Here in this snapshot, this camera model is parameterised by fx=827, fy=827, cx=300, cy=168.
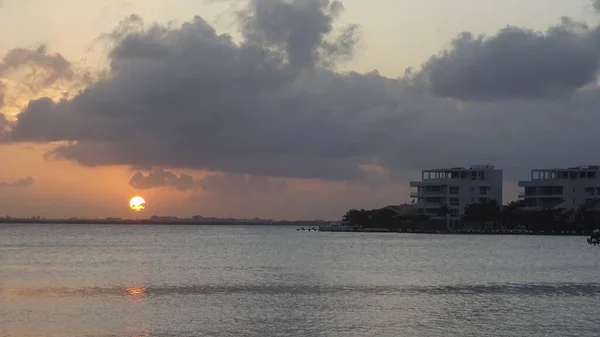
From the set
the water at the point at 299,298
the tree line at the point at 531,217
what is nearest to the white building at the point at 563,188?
the tree line at the point at 531,217

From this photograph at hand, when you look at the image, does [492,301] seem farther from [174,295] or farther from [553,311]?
[174,295]

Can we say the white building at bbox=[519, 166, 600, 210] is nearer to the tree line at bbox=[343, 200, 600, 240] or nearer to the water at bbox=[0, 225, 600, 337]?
the tree line at bbox=[343, 200, 600, 240]

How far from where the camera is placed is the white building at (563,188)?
185m

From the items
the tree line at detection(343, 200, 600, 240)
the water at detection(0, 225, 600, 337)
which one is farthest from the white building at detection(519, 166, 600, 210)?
the water at detection(0, 225, 600, 337)

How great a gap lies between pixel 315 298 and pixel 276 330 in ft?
44.5

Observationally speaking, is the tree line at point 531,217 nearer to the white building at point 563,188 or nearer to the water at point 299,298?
the white building at point 563,188

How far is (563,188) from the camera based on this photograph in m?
187

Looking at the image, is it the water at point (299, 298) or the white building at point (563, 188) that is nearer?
the water at point (299, 298)

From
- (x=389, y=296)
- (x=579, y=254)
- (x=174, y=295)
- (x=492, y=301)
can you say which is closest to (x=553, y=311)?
(x=492, y=301)

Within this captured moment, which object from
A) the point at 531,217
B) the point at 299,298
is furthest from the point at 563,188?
the point at 299,298

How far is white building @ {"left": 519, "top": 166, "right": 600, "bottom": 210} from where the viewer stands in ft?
607

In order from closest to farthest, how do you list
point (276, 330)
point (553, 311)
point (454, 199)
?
point (276, 330), point (553, 311), point (454, 199)

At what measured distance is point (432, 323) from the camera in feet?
136

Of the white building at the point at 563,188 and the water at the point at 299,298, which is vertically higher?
the white building at the point at 563,188
